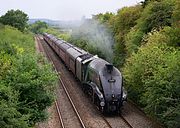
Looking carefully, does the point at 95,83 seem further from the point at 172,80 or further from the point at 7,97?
the point at 7,97

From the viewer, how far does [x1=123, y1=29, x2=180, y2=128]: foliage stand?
56.1 ft

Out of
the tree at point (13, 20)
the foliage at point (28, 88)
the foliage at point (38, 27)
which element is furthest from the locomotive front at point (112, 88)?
the foliage at point (38, 27)

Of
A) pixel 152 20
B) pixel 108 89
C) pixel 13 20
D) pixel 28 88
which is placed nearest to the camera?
pixel 28 88

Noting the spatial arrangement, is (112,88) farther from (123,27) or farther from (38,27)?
(38,27)

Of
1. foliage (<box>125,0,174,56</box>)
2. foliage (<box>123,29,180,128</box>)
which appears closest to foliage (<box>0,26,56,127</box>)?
foliage (<box>123,29,180,128</box>)

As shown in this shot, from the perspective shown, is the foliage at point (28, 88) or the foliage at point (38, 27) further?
the foliage at point (38, 27)

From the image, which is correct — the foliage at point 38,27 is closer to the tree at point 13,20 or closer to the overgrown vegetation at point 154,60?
the tree at point 13,20

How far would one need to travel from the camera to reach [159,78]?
18.2m

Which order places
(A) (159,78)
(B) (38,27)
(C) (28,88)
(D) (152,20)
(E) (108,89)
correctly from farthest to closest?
(B) (38,27) → (D) (152,20) → (E) (108,89) → (A) (159,78) → (C) (28,88)

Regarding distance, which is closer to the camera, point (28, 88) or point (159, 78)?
point (28, 88)

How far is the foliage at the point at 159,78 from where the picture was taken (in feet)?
56.1

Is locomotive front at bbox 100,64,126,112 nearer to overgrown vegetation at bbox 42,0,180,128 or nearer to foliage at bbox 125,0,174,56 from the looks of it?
overgrown vegetation at bbox 42,0,180,128

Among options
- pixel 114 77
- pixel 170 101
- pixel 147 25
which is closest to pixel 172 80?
pixel 170 101

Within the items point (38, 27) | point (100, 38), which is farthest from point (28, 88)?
point (38, 27)
